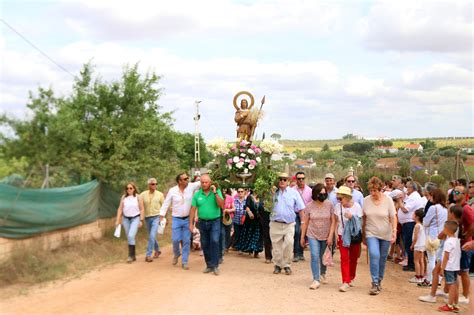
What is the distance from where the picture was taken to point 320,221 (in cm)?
962

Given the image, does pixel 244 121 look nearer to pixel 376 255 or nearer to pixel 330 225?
pixel 330 225

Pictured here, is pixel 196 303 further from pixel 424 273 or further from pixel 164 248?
pixel 164 248

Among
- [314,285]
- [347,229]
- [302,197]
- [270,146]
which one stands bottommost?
[314,285]

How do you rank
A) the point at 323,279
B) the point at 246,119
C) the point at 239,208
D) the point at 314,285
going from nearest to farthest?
the point at 314,285 → the point at 323,279 → the point at 239,208 → the point at 246,119

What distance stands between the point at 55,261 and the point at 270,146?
5.19 meters

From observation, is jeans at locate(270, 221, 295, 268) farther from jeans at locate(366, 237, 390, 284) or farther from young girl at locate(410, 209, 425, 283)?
young girl at locate(410, 209, 425, 283)

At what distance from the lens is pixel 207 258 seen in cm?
1081

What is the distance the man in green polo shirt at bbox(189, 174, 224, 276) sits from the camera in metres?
10.7

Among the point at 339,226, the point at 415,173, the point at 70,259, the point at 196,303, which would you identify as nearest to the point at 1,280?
the point at 70,259

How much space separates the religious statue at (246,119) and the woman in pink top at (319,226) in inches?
198

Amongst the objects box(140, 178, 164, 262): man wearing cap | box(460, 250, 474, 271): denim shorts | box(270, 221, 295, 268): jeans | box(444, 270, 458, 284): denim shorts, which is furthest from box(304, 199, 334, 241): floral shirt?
box(140, 178, 164, 262): man wearing cap

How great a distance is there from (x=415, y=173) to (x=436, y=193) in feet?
52.7

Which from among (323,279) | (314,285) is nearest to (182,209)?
(323,279)

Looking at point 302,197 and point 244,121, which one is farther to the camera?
point 244,121
